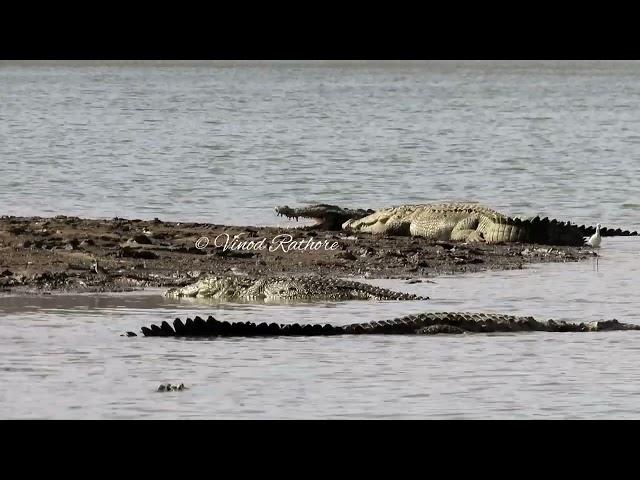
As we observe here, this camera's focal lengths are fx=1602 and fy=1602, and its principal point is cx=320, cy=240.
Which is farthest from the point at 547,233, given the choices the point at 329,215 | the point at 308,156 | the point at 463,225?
the point at 308,156

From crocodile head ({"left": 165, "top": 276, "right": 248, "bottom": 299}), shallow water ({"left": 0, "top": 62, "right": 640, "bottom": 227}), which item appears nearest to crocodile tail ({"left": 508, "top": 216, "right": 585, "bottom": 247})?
shallow water ({"left": 0, "top": 62, "right": 640, "bottom": 227})

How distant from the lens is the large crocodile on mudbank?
20.2 meters

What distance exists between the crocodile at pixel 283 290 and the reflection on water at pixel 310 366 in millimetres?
188

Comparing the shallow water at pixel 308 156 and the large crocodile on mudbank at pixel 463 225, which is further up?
the large crocodile on mudbank at pixel 463 225

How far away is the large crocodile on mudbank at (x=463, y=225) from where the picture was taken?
20219 mm

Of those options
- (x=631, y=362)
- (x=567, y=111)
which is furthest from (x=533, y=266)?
(x=567, y=111)

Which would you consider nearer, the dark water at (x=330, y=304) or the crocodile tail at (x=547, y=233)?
the dark water at (x=330, y=304)

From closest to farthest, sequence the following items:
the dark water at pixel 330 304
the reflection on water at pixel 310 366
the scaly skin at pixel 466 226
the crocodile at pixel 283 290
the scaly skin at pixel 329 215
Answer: the reflection on water at pixel 310 366, the dark water at pixel 330 304, the crocodile at pixel 283 290, the scaly skin at pixel 466 226, the scaly skin at pixel 329 215

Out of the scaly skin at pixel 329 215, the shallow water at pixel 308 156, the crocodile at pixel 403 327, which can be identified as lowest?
the shallow water at pixel 308 156

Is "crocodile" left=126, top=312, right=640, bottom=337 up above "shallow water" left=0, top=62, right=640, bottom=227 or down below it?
above

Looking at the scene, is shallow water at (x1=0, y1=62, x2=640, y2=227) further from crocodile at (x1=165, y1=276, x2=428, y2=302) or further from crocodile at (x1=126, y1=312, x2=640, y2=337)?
crocodile at (x1=126, y1=312, x2=640, y2=337)

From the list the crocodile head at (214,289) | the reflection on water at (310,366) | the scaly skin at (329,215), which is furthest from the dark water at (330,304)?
the scaly skin at (329,215)

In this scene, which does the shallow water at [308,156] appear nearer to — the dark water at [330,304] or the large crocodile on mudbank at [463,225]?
the dark water at [330,304]

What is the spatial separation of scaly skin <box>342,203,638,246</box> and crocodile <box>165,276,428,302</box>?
183 inches
